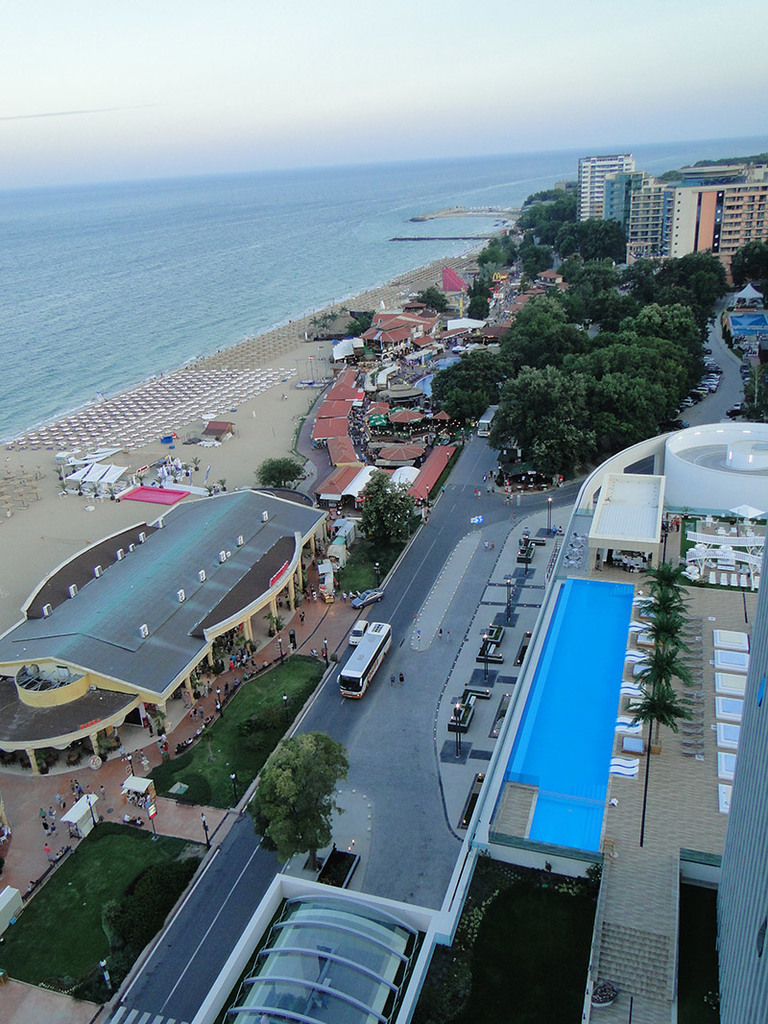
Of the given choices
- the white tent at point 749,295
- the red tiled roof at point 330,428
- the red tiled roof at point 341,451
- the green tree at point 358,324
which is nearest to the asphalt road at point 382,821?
the red tiled roof at point 341,451

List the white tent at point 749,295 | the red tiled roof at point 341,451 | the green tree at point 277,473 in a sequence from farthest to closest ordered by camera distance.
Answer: the white tent at point 749,295 → the red tiled roof at point 341,451 → the green tree at point 277,473

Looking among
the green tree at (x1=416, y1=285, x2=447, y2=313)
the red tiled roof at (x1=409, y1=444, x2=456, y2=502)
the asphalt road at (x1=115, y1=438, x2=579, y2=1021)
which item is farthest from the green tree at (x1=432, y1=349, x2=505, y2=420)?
the green tree at (x1=416, y1=285, x2=447, y2=313)

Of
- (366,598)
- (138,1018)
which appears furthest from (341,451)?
(138,1018)

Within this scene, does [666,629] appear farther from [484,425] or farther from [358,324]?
[358,324]

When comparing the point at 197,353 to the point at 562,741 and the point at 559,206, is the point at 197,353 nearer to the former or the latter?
the point at 562,741

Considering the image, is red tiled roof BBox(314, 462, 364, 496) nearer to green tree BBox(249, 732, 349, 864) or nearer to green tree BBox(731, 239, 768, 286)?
green tree BBox(249, 732, 349, 864)

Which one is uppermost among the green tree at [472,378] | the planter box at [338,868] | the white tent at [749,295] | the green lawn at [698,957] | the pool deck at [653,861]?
the white tent at [749,295]

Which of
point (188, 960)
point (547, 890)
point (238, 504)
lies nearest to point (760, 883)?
point (547, 890)

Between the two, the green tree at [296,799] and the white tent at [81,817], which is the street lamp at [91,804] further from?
the green tree at [296,799]
